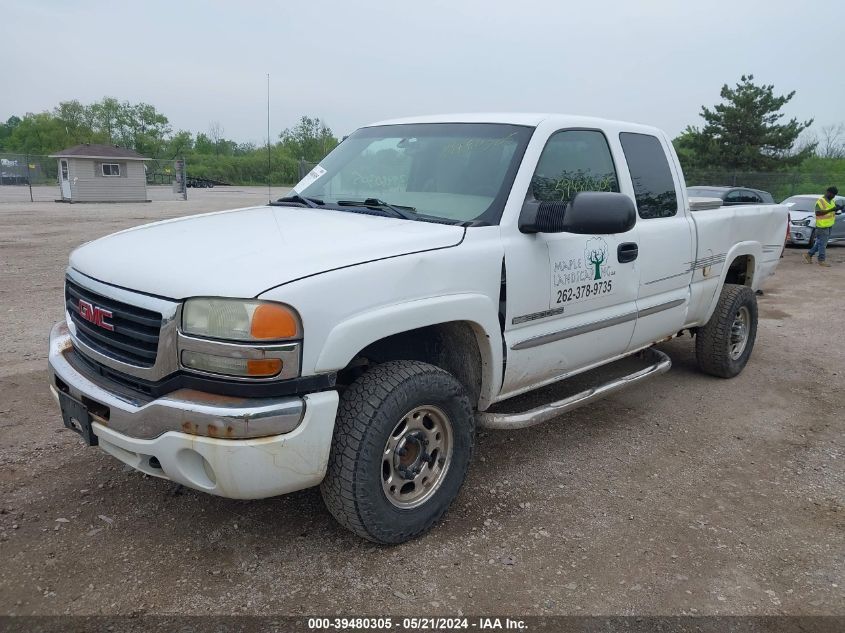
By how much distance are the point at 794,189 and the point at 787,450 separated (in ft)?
101

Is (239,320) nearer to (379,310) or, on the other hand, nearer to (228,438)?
(228,438)

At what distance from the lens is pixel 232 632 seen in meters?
2.44

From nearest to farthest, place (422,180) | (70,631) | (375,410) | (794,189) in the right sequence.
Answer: (70,631), (375,410), (422,180), (794,189)

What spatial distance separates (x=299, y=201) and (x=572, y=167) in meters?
1.62

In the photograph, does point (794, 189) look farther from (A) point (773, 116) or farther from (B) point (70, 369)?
(B) point (70, 369)

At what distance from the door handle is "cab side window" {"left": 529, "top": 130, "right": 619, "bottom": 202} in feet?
1.21

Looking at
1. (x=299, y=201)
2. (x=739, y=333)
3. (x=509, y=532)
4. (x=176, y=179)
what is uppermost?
(x=299, y=201)

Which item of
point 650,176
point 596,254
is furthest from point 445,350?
point 650,176

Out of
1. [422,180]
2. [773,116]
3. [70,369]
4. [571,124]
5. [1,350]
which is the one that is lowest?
[1,350]

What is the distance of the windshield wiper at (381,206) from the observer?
3351mm

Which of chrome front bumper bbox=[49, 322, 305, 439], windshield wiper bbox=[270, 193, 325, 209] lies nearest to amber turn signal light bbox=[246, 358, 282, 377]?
chrome front bumper bbox=[49, 322, 305, 439]

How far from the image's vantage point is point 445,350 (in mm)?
3395

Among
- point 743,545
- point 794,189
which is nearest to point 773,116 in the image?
point 794,189

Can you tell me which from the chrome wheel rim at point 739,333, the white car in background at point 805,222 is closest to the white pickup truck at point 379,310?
the chrome wheel rim at point 739,333
